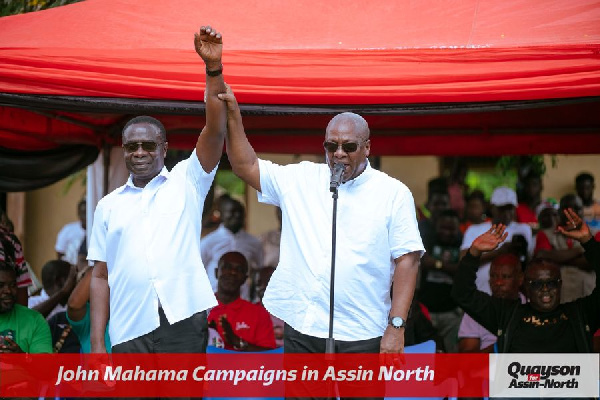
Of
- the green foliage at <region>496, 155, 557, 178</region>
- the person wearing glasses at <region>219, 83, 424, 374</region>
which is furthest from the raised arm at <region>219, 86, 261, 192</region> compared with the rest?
the green foliage at <region>496, 155, 557, 178</region>

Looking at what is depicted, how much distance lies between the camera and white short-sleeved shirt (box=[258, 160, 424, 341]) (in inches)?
164

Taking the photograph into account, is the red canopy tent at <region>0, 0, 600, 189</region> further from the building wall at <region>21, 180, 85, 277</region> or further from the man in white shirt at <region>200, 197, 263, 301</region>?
the building wall at <region>21, 180, 85, 277</region>

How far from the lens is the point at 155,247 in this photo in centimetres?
431

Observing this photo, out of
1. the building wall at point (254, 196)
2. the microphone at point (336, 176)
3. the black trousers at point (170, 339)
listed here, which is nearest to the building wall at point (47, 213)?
the building wall at point (254, 196)

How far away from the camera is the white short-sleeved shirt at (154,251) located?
14.0 ft

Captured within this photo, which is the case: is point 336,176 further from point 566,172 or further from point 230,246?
point 566,172

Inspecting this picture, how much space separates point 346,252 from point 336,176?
0.44 meters

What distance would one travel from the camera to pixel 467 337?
6.82 metres

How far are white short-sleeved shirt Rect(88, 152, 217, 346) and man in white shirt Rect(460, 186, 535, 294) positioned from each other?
344 cm

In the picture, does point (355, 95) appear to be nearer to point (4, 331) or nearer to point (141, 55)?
point (141, 55)

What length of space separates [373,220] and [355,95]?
40.7 inches

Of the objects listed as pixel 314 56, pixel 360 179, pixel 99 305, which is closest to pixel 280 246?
pixel 360 179

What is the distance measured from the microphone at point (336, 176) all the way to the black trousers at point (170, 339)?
958mm

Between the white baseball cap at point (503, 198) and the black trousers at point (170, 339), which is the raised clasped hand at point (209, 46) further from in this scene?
the white baseball cap at point (503, 198)
